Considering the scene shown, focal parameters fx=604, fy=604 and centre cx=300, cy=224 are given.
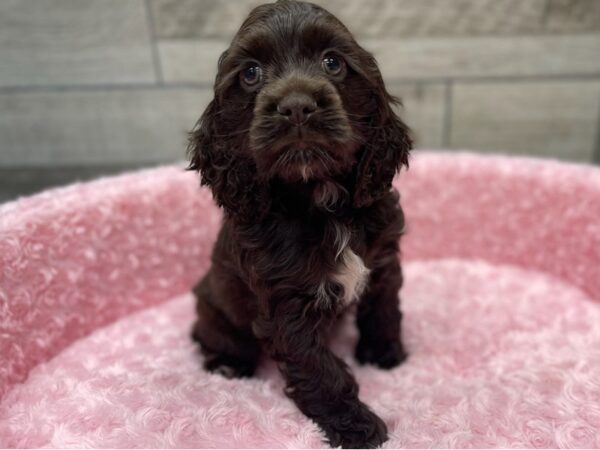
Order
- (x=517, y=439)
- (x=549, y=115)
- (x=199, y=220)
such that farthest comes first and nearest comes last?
(x=549, y=115) < (x=199, y=220) < (x=517, y=439)

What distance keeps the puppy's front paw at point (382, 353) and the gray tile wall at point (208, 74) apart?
4.77ft

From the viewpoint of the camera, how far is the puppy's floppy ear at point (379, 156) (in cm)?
178

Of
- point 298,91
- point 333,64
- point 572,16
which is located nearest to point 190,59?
point 333,64

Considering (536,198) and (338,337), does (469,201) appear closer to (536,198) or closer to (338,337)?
(536,198)

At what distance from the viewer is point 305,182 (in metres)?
1.77

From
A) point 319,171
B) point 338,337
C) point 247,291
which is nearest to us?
point 319,171

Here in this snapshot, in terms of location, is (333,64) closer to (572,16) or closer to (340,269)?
(340,269)

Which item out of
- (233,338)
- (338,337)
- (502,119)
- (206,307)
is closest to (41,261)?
(206,307)

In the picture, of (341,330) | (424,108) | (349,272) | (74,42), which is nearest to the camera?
(349,272)

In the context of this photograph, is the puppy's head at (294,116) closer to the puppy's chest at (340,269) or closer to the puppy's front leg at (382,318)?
the puppy's chest at (340,269)

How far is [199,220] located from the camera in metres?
2.89

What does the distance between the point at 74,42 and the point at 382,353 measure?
232 cm

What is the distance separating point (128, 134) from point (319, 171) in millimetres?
2161

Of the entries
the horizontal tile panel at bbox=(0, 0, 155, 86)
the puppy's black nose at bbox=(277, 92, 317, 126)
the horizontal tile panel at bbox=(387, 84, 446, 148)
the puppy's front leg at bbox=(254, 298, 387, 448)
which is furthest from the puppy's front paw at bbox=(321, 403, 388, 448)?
the horizontal tile panel at bbox=(0, 0, 155, 86)
